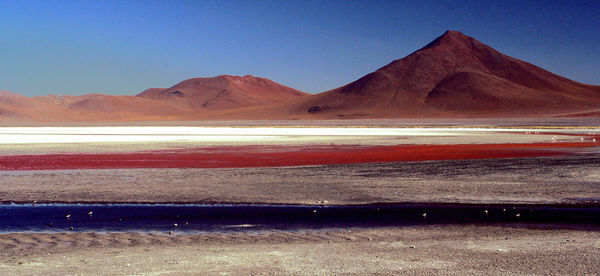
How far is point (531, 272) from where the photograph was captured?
20.9ft

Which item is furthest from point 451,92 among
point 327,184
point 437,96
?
point 327,184

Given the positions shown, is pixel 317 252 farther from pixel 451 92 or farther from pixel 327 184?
pixel 451 92

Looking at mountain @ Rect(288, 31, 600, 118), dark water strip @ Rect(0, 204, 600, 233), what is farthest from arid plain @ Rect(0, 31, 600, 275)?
mountain @ Rect(288, 31, 600, 118)

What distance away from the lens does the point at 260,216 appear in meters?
10.2

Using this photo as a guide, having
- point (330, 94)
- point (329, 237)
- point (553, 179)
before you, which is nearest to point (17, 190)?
point (329, 237)

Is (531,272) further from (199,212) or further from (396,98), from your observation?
(396,98)

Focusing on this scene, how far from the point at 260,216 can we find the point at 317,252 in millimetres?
2936

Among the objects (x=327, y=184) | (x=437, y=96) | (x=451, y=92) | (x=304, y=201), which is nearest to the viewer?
(x=304, y=201)

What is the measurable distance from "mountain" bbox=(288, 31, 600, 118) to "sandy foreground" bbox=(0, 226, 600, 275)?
135321 millimetres

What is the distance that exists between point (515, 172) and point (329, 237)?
946 centimetres

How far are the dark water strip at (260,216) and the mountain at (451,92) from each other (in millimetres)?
132780

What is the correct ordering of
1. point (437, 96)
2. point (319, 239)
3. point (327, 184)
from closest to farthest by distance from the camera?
point (319, 239), point (327, 184), point (437, 96)

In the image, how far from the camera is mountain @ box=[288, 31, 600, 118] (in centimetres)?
14900

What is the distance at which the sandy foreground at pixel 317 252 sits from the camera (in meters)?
6.58
